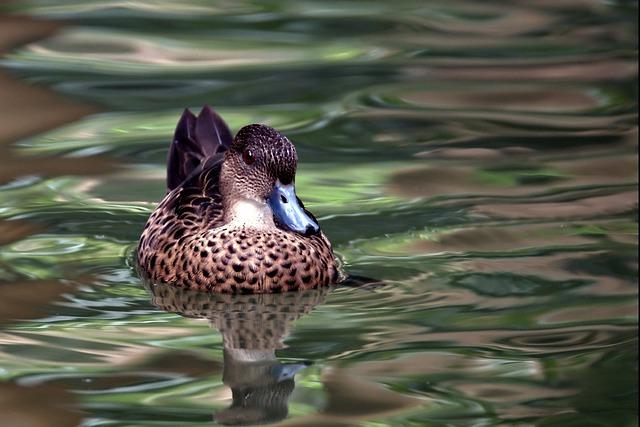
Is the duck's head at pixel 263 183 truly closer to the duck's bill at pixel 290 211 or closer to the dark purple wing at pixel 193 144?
the duck's bill at pixel 290 211

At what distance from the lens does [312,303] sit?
7.95 metres

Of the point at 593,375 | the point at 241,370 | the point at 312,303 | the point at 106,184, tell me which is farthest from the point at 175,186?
the point at 593,375

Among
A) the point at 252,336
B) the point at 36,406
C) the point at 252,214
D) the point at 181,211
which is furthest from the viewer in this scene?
the point at 181,211

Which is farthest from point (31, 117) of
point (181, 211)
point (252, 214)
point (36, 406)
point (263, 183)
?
→ point (36, 406)

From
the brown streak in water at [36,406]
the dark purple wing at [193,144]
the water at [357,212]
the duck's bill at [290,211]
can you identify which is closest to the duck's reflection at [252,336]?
the water at [357,212]

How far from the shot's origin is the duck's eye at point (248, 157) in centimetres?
804

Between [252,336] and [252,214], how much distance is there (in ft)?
2.78

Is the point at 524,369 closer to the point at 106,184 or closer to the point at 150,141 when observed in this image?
the point at 106,184

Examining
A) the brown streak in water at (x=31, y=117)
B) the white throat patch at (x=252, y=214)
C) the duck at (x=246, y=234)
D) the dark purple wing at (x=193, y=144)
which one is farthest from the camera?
the brown streak in water at (x=31, y=117)

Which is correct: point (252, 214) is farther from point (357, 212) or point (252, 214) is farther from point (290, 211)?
point (357, 212)

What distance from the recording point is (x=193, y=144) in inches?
367

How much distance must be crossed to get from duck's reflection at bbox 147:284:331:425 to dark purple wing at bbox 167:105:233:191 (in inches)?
47.4

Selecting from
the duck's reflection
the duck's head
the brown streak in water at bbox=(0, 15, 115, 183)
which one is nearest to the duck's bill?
the duck's head

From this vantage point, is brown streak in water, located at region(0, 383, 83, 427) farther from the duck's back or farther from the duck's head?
the duck's head
